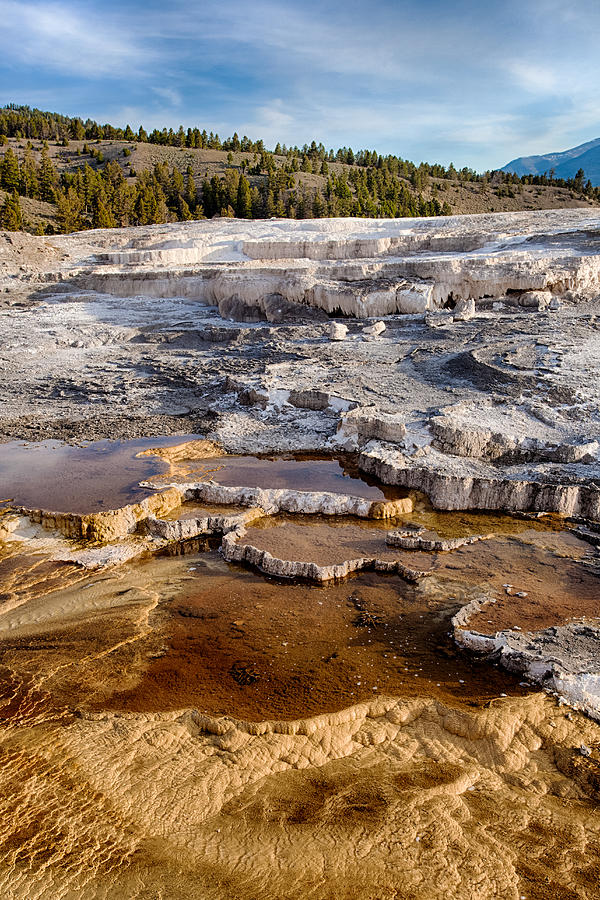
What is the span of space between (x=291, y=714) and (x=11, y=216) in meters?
31.3

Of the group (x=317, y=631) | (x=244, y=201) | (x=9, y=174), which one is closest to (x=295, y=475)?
(x=317, y=631)

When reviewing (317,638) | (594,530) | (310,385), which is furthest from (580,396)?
(317,638)

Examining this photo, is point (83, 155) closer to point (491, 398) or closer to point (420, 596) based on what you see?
point (491, 398)

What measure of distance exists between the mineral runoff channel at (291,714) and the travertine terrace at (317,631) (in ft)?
0.05

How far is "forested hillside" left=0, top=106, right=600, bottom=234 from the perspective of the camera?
34.5 metres

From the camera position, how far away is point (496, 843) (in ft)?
9.20

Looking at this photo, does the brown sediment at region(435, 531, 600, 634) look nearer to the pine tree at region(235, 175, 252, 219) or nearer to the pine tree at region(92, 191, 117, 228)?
the pine tree at region(92, 191, 117, 228)

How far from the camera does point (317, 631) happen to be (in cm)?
473

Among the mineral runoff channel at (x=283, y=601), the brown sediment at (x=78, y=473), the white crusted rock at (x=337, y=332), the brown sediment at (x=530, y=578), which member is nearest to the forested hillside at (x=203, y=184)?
the white crusted rock at (x=337, y=332)

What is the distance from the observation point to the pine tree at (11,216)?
2861cm

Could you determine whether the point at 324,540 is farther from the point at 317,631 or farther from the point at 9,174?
the point at 9,174

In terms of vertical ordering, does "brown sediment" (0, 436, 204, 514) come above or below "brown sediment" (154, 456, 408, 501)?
below

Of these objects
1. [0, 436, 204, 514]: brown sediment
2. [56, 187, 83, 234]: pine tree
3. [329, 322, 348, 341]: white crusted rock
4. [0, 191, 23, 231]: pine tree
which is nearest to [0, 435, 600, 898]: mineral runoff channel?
[0, 436, 204, 514]: brown sediment

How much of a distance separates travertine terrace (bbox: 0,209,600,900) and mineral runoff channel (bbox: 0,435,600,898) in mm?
16
